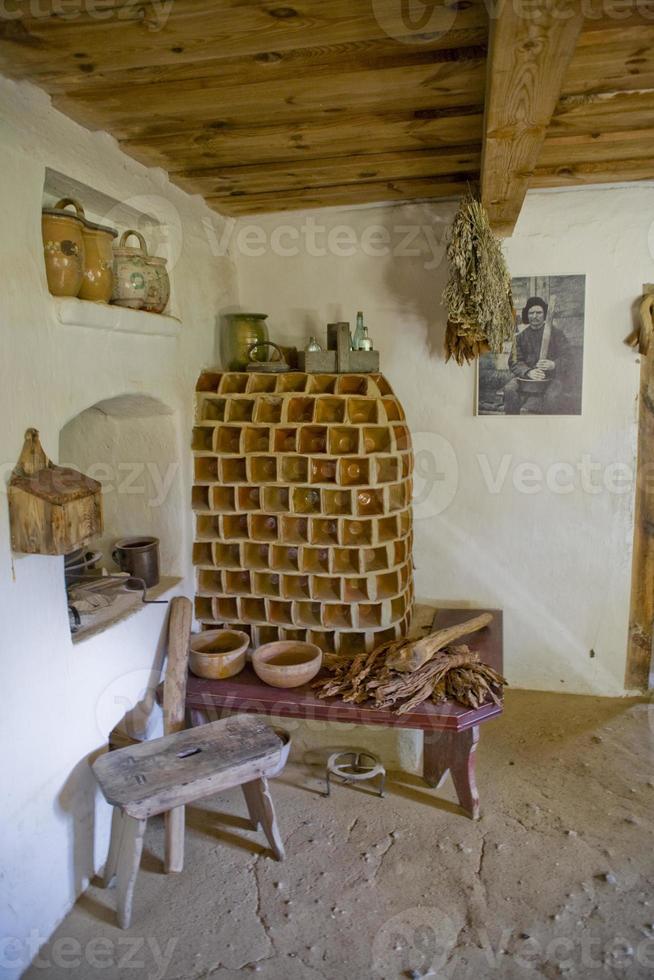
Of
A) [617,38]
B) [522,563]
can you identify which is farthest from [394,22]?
[522,563]

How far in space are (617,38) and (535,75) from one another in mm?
364

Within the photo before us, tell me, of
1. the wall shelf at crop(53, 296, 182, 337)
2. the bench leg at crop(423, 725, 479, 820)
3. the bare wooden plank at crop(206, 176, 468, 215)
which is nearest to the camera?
the wall shelf at crop(53, 296, 182, 337)

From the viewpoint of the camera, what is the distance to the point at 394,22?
5.37 ft

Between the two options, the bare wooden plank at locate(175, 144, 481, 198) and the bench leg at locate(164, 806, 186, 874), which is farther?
the bare wooden plank at locate(175, 144, 481, 198)

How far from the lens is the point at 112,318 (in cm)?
223

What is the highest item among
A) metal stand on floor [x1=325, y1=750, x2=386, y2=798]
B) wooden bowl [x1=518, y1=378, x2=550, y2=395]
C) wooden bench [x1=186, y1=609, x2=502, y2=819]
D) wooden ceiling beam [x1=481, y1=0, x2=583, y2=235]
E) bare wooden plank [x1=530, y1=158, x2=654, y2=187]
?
bare wooden plank [x1=530, y1=158, x2=654, y2=187]

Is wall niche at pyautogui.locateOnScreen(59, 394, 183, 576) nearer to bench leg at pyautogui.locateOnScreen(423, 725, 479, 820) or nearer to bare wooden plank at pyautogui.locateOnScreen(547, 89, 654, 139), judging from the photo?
bench leg at pyautogui.locateOnScreen(423, 725, 479, 820)

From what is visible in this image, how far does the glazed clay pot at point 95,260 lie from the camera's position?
215cm

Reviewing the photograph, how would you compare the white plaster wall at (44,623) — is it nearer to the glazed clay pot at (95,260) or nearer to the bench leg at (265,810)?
the glazed clay pot at (95,260)

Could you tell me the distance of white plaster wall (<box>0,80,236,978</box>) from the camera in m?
1.82

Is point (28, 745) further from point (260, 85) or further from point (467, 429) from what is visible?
point (467, 429)

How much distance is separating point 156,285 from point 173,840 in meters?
1.88

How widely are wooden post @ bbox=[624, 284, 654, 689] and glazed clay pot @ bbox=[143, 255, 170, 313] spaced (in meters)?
2.07

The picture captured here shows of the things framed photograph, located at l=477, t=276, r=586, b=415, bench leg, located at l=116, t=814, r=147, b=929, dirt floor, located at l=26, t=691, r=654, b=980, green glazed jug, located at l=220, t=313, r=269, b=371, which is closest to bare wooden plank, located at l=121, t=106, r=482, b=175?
green glazed jug, located at l=220, t=313, r=269, b=371
